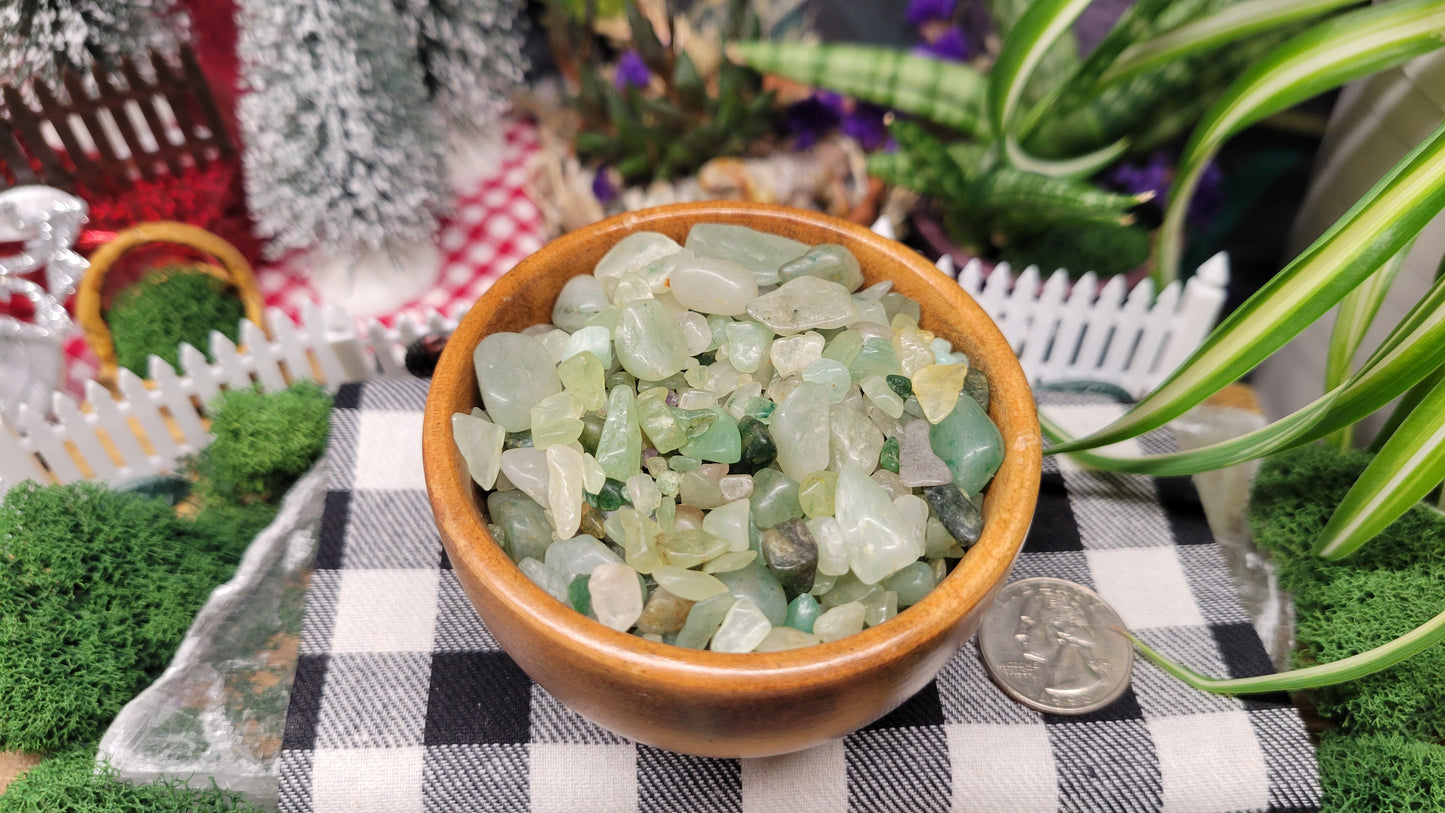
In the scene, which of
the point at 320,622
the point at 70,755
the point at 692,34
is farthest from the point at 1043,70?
the point at 70,755

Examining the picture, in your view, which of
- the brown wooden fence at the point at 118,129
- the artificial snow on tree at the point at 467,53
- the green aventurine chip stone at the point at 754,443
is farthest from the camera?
the artificial snow on tree at the point at 467,53

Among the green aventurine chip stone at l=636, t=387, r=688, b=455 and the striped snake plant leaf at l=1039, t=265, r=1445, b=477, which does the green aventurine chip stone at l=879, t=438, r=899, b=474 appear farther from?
the striped snake plant leaf at l=1039, t=265, r=1445, b=477

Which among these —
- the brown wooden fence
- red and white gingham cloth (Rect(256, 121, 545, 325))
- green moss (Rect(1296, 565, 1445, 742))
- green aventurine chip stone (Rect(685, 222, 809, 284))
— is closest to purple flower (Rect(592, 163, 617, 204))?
red and white gingham cloth (Rect(256, 121, 545, 325))

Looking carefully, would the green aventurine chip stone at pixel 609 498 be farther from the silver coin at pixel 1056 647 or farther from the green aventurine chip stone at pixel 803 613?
the silver coin at pixel 1056 647

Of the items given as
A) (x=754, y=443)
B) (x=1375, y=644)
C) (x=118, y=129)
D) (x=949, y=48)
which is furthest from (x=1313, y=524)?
(x=118, y=129)

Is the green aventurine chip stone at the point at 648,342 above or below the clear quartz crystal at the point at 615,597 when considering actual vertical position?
above

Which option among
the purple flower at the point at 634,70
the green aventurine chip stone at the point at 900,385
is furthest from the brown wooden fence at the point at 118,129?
the green aventurine chip stone at the point at 900,385
